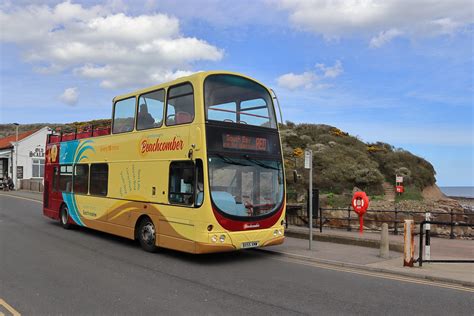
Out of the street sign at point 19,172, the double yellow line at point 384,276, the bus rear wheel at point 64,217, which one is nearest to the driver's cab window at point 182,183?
the double yellow line at point 384,276

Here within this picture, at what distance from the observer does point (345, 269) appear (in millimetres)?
8961

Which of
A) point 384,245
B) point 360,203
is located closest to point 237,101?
point 384,245

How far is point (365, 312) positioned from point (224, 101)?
5.53 m

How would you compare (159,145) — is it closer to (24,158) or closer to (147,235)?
(147,235)

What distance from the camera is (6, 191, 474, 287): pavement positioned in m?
8.23

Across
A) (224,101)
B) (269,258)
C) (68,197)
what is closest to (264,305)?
(269,258)

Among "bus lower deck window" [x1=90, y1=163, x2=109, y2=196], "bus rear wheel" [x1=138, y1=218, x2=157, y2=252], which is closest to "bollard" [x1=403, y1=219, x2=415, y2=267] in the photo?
"bus rear wheel" [x1=138, y1=218, x2=157, y2=252]

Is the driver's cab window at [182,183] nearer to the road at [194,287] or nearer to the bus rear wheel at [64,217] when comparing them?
the road at [194,287]

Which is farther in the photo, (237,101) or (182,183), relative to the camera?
(237,101)

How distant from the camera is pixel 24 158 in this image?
46375 millimetres

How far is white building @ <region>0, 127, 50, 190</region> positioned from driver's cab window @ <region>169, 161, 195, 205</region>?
3926 cm

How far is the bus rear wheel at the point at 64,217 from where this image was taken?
49.1 ft

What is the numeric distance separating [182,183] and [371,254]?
15.9 feet

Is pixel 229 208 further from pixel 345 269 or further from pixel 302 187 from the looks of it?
pixel 302 187
